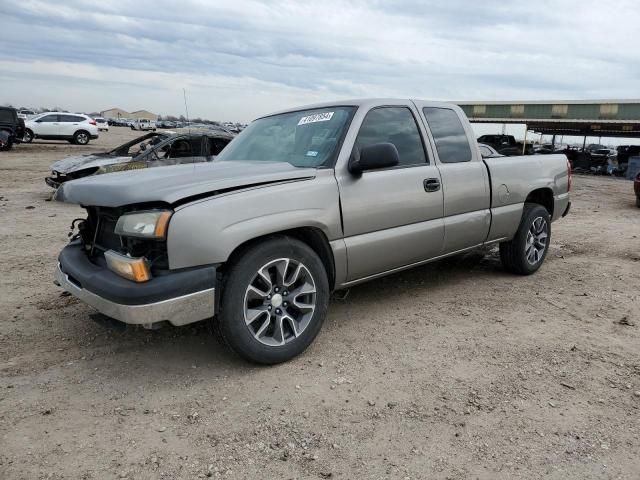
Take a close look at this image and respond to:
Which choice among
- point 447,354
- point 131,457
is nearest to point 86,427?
point 131,457

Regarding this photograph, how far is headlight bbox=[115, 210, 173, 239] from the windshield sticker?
1.64 metres

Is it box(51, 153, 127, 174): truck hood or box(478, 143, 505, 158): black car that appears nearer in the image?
box(478, 143, 505, 158): black car

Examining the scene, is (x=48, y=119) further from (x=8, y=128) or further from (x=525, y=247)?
(x=525, y=247)

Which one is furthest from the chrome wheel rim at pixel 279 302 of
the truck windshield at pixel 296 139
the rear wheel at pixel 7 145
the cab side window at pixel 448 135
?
the rear wheel at pixel 7 145

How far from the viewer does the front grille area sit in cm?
287

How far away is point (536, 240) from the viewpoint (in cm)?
540

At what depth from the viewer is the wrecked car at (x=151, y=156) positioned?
9.41 m

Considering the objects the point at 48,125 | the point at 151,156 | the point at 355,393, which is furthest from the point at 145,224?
the point at 48,125

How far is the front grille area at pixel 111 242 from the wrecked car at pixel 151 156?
19.4 feet

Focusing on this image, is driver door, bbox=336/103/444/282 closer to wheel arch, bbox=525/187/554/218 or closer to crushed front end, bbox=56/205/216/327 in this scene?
crushed front end, bbox=56/205/216/327

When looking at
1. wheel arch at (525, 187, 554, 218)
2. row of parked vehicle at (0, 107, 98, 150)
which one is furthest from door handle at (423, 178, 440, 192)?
row of parked vehicle at (0, 107, 98, 150)

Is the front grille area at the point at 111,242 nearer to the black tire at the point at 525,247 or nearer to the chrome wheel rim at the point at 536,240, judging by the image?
the black tire at the point at 525,247

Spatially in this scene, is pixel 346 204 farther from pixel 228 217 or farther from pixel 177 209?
pixel 177 209

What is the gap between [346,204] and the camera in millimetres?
3502
